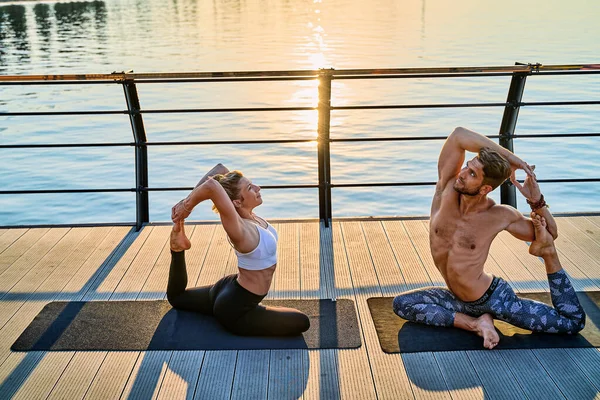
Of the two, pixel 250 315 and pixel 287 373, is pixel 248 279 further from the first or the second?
pixel 287 373

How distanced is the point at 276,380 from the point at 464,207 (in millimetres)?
1297

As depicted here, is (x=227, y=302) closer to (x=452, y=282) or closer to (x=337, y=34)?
(x=452, y=282)

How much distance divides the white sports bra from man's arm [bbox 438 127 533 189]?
3.16ft

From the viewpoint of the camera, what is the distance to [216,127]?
15.5 m

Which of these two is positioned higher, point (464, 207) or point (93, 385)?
point (464, 207)

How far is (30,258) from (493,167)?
127 inches

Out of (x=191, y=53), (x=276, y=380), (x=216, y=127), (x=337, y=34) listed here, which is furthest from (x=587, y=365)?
(x=337, y=34)

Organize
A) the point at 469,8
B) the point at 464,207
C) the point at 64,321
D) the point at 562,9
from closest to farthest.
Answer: the point at 464,207 < the point at 64,321 < the point at 562,9 < the point at 469,8

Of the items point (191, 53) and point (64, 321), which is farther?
point (191, 53)

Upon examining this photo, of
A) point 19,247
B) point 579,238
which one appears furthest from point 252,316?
point 579,238

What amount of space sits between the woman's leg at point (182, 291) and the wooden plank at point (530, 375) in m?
1.61

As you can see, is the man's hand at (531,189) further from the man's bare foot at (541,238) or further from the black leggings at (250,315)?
the black leggings at (250,315)

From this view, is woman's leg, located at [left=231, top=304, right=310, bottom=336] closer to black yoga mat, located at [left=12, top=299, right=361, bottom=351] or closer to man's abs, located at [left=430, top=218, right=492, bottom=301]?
black yoga mat, located at [left=12, top=299, right=361, bottom=351]

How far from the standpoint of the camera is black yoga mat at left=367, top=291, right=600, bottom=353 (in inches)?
131
